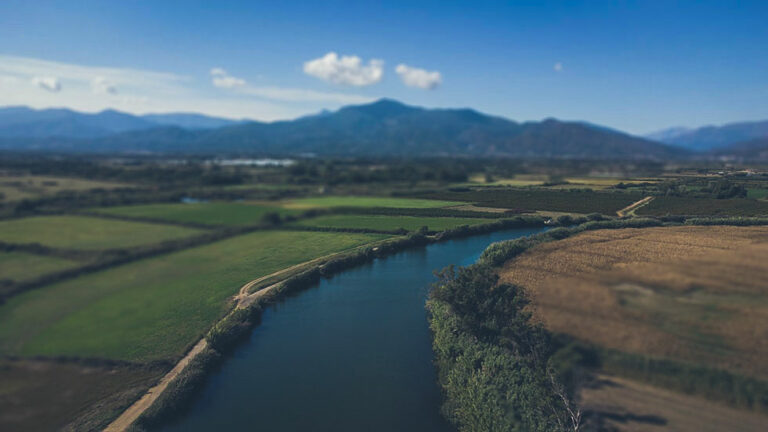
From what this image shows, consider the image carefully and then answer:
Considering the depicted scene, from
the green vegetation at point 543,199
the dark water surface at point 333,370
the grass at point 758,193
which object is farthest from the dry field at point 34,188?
the grass at point 758,193

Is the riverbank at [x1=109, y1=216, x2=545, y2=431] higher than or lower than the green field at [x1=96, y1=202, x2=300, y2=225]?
lower

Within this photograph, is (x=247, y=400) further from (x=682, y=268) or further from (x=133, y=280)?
(x=682, y=268)

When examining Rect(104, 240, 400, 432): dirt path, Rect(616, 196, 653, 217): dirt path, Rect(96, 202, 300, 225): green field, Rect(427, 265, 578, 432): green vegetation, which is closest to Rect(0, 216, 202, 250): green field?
Rect(96, 202, 300, 225): green field

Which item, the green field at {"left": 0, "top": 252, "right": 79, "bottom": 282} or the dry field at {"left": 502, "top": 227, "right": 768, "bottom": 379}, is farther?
the dry field at {"left": 502, "top": 227, "right": 768, "bottom": 379}

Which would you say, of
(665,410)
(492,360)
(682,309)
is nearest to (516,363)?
(492,360)

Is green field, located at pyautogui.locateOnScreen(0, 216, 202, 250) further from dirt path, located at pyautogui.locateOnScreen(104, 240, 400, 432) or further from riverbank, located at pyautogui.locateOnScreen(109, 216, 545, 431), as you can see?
riverbank, located at pyautogui.locateOnScreen(109, 216, 545, 431)

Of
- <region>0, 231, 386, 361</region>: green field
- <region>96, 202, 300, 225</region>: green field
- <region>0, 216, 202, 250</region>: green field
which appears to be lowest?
<region>0, 231, 386, 361</region>: green field

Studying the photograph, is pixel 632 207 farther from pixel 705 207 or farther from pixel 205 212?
pixel 205 212
